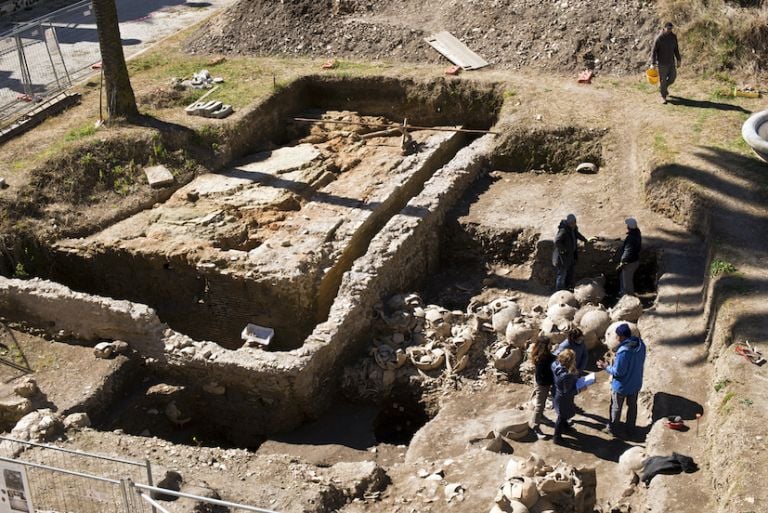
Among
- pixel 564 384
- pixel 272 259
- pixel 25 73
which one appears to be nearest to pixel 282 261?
pixel 272 259

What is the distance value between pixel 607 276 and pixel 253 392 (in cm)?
579

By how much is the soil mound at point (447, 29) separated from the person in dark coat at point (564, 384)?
10.1m

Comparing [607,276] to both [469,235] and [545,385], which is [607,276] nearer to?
[469,235]

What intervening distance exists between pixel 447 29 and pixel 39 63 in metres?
9.34

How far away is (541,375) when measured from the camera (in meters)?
10.1

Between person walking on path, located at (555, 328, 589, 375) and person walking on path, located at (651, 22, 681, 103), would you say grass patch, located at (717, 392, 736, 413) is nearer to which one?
person walking on path, located at (555, 328, 589, 375)

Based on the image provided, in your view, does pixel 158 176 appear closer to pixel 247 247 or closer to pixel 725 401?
pixel 247 247

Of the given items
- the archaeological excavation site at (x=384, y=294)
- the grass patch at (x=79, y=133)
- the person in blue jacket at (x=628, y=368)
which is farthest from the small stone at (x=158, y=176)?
the person in blue jacket at (x=628, y=368)

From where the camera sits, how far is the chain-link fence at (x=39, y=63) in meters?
18.3

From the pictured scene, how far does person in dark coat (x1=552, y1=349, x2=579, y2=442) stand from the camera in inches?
386

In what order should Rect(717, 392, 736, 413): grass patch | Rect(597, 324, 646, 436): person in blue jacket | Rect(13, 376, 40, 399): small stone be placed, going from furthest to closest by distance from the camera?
Result: Rect(13, 376, 40, 399): small stone
Rect(597, 324, 646, 436): person in blue jacket
Rect(717, 392, 736, 413): grass patch

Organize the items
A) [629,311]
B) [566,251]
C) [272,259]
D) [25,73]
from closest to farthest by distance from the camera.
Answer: [629,311]
[566,251]
[272,259]
[25,73]

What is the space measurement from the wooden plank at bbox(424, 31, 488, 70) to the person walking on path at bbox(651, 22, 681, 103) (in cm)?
383

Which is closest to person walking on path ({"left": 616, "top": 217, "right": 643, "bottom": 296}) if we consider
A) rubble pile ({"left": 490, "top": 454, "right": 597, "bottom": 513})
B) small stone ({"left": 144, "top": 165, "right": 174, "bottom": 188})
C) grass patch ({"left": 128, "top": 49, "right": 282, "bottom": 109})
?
rubble pile ({"left": 490, "top": 454, "right": 597, "bottom": 513})
